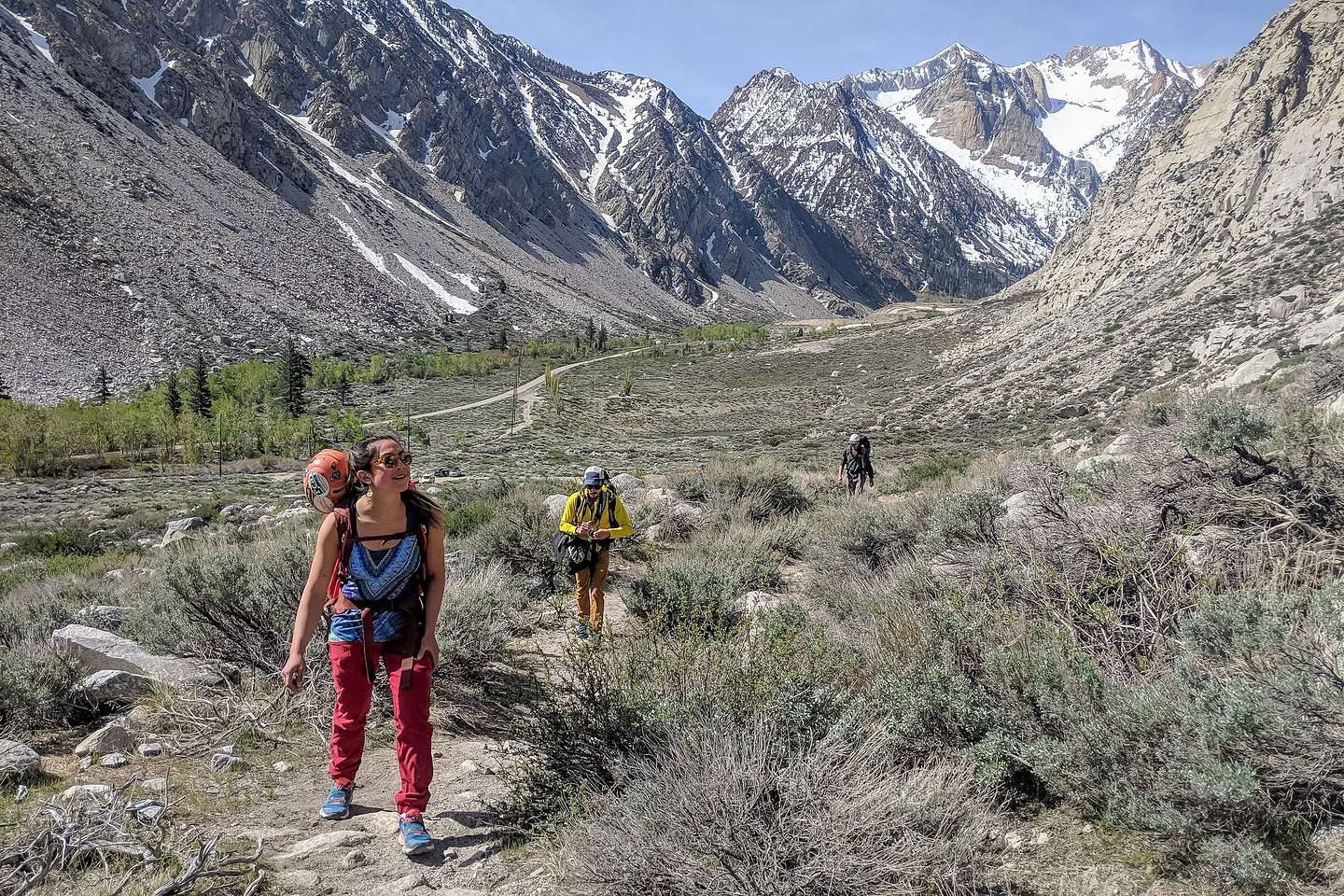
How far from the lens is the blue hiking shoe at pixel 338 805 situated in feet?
10.00

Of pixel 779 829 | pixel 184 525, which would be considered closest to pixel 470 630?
pixel 779 829

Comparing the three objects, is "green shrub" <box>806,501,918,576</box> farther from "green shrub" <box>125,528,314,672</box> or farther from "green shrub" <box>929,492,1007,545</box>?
"green shrub" <box>125,528,314,672</box>

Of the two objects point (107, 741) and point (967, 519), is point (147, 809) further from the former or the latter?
point (967, 519)

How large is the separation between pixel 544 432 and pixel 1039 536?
1617 inches

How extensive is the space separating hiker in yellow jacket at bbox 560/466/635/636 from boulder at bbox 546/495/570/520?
116 inches

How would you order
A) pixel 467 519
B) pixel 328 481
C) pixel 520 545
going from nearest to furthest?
1. pixel 328 481
2. pixel 520 545
3. pixel 467 519

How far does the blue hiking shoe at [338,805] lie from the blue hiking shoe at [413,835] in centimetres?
40

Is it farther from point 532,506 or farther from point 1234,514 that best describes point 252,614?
point 1234,514

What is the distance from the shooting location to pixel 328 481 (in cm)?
299

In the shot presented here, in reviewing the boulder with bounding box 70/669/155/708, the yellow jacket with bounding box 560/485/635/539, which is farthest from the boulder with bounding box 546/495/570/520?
the boulder with bounding box 70/669/155/708

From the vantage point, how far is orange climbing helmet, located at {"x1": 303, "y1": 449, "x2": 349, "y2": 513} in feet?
9.75

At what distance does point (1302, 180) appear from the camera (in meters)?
24.8

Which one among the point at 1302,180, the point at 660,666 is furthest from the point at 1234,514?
the point at 1302,180

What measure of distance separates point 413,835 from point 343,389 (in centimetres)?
5864
